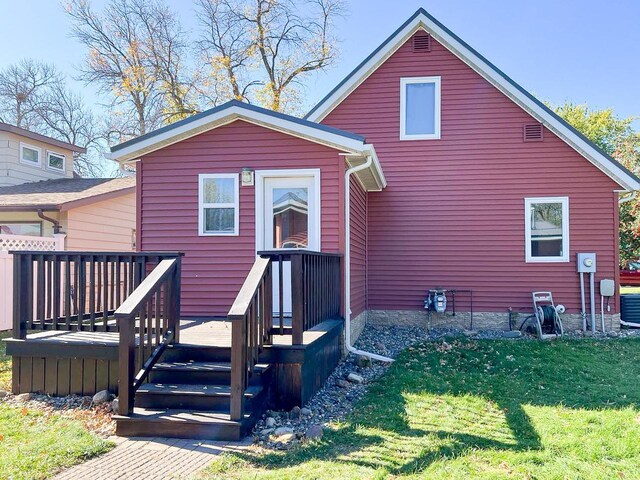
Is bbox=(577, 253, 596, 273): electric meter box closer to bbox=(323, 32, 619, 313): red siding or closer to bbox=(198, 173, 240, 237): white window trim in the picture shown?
bbox=(323, 32, 619, 313): red siding

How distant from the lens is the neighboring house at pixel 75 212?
1050 cm

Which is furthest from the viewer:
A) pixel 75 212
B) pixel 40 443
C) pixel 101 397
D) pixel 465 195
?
pixel 75 212

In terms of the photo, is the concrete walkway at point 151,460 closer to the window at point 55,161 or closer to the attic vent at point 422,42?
the attic vent at point 422,42

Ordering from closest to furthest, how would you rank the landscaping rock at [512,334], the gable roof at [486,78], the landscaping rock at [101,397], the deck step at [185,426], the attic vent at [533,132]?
the deck step at [185,426] → the landscaping rock at [101,397] → the landscaping rock at [512,334] → the gable roof at [486,78] → the attic vent at [533,132]

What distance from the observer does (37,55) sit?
23.4 meters

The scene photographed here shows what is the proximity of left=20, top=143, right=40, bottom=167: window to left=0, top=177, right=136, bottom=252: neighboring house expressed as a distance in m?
0.80

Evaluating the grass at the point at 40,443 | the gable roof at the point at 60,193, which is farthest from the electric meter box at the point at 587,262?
the gable roof at the point at 60,193

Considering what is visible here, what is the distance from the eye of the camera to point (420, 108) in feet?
32.0

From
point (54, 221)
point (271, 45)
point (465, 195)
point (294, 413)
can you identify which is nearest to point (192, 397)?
point (294, 413)

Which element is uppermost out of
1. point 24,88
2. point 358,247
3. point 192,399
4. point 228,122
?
point 24,88

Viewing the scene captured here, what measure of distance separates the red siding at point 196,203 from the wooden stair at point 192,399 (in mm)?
2290

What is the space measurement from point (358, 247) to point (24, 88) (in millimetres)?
22194

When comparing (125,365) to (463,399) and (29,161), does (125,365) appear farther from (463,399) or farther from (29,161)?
(29,161)

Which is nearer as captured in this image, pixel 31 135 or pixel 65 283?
pixel 65 283
